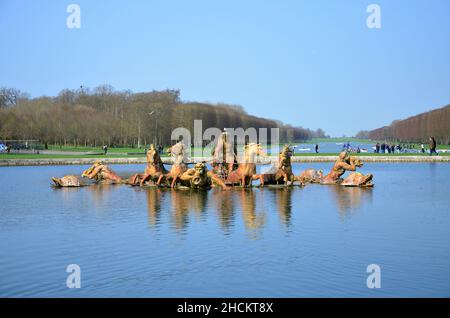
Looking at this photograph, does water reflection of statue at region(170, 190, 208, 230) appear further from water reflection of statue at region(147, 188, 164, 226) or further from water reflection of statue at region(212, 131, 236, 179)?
water reflection of statue at region(212, 131, 236, 179)

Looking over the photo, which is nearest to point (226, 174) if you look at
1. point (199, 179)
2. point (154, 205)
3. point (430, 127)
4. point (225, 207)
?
point (199, 179)

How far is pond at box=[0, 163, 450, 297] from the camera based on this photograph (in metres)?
12.7

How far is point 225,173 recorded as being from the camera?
1275 inches

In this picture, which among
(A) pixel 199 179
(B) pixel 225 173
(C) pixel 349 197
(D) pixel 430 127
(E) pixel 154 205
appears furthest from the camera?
(D) pixel 430 127

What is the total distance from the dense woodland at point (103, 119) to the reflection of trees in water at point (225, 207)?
2417 inches

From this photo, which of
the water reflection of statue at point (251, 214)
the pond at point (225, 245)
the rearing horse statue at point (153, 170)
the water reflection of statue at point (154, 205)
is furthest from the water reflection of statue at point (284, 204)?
the rearing horse statue at point (153, 170)

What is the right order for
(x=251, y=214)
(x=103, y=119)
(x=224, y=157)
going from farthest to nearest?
(x=103, y=119)
(x=224, y=157)
(x=251, y=214)

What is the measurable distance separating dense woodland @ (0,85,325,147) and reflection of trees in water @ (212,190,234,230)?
61.4 m

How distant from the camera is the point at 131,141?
347 feet

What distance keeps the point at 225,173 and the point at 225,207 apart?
926 centimetres

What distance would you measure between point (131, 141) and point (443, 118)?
53825mm

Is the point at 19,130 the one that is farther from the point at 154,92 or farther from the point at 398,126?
the point at 398,126

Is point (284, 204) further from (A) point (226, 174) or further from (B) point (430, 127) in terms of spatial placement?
(B) point (430, 127)

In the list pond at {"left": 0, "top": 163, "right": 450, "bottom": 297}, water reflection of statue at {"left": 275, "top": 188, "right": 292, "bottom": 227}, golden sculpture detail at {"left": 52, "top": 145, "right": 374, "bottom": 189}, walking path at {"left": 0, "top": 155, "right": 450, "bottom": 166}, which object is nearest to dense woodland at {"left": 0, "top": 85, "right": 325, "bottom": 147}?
walking path at {"left": 0, "top": 155, "right": 450, "bottom": 166}
